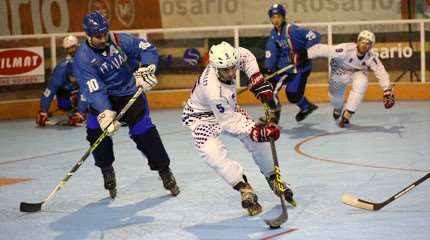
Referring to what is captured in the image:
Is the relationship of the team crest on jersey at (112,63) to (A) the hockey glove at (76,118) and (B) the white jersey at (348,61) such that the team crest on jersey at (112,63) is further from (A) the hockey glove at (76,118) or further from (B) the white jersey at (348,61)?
(A) the hockey glove at (76,118)

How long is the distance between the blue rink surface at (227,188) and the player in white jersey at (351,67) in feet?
0.98

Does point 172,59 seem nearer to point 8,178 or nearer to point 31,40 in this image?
point 31,40

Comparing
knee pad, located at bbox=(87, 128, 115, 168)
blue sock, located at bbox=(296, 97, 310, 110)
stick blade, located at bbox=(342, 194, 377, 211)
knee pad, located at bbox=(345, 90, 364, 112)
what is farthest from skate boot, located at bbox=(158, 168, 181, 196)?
blue sock, located at bbox=(296, 97, 310, 110)

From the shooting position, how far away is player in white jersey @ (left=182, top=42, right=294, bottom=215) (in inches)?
199

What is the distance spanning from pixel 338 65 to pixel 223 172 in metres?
4.02

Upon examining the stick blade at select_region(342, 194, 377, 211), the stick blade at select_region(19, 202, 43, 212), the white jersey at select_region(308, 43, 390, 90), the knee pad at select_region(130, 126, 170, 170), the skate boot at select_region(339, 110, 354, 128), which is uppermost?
the white jersey at select_region(308, 43, 390, 90)

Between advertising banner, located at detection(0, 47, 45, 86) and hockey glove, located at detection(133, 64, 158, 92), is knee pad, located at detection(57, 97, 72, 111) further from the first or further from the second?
hockey glove, located at detection(133, 64, 158, 92)

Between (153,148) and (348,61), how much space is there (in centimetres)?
346

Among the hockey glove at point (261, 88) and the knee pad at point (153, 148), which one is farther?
the knee pad at point (153, 148)

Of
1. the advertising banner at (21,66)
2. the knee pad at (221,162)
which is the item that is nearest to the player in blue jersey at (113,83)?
the knee pad at (221,162)

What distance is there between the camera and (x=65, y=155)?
26.1 feet

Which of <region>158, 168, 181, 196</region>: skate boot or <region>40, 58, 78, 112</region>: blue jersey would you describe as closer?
<region>158, 168, 181, 196</region>: skate boot

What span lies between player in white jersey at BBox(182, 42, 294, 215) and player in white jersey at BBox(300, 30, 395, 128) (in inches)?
129

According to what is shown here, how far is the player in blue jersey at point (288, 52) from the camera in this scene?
860 centimetres
